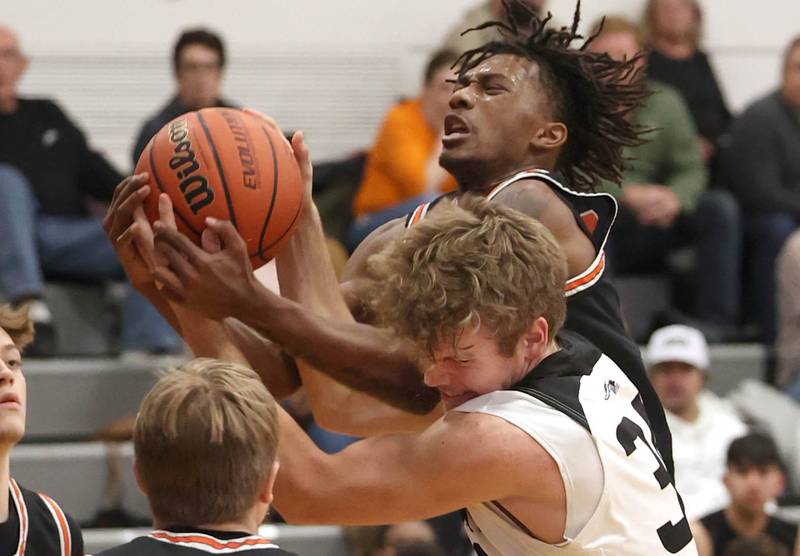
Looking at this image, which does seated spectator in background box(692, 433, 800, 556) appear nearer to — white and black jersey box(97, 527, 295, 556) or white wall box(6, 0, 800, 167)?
white wall box(6, 0, 800, 167)

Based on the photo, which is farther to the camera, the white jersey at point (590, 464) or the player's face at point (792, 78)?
the player's face at point (792, 78)

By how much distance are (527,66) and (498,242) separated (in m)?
0.82

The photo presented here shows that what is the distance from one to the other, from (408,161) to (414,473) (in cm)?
450

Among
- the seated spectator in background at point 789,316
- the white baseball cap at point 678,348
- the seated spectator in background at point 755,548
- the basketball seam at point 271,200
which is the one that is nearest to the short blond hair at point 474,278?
the basketball seam at point 271,200

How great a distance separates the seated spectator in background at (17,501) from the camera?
2.59 meters

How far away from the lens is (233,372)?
2459 mm

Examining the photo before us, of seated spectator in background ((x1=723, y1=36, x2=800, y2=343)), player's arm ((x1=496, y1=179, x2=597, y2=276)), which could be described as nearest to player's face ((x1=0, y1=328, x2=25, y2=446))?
player's arm ((x1=496, y1=179, x2=597, y2=276))

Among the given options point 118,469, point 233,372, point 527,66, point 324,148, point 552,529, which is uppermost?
point 527,66

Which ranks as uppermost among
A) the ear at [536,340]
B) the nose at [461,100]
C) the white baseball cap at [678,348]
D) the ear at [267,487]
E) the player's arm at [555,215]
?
the nose at [461,100]

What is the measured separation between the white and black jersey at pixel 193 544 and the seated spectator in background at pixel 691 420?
4.54 meters

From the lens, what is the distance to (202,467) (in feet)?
7.64

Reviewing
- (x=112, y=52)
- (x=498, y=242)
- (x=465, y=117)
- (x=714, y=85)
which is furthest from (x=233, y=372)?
(x=714, y=85)

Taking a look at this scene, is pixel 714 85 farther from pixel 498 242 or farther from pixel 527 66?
pixel 498 242

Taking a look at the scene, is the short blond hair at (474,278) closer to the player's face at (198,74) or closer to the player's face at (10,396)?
the player's face at (10,396)
